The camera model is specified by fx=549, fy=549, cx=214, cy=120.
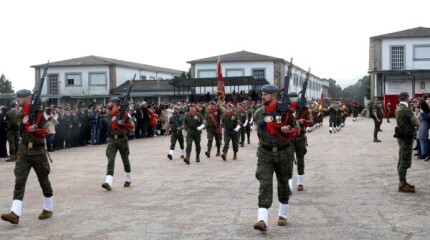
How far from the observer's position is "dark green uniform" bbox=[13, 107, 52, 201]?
8633 millimetres

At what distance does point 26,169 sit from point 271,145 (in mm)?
3899

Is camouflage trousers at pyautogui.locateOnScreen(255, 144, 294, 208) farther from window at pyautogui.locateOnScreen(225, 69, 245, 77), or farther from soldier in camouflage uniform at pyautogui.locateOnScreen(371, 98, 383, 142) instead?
window at pyautogui.locateOnScreen(225, 69, 245, 77)

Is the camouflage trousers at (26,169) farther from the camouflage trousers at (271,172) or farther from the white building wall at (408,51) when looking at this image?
the white building wall at (408,51)

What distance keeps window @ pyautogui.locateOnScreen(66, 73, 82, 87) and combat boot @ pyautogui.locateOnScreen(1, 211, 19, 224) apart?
65.3 meters

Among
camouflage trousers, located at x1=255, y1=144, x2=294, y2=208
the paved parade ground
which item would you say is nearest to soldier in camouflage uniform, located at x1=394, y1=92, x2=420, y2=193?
the paved parade ground

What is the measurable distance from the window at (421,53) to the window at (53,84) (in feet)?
146

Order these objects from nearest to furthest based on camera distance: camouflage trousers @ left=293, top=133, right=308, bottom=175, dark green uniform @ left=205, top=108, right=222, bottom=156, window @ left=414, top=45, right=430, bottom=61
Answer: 1. camouflage trousers @ left=293, top=133, right=308, bottom=175
2. dark green uniform @ left=205, top=108, right=222, bottom=156
3. window @ left=414, top=45, right=430, bottom=61

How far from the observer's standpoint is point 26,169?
8688 mm

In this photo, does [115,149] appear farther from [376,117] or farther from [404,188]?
[376,117]

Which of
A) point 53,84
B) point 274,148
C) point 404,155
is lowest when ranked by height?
point 404,155

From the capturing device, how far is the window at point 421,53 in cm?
6425

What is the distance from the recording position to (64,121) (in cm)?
2378

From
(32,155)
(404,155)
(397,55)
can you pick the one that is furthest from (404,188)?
(397,55)

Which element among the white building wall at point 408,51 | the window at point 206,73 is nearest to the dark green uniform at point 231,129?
the white building wall at point 408,51
